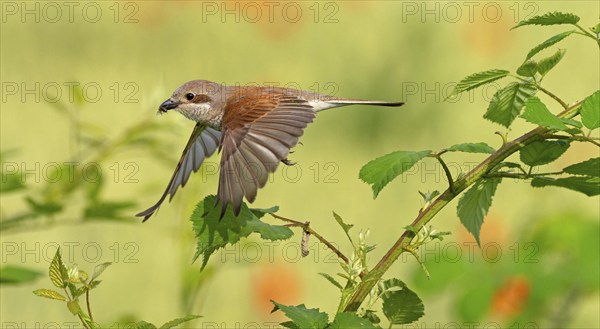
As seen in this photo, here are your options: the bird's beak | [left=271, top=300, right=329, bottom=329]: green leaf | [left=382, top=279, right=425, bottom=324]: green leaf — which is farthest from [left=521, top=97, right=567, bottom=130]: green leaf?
the bird's beak

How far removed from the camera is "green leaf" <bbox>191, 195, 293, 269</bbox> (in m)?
1.91

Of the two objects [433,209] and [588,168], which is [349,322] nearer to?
[433,209]

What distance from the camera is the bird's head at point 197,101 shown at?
3.23 metres

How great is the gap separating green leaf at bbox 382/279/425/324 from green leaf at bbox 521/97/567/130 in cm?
42

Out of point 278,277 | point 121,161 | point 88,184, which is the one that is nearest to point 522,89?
point 88,184

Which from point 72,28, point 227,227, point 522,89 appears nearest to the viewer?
point 227,227

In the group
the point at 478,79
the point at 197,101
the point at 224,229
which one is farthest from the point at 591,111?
the point at 197,101

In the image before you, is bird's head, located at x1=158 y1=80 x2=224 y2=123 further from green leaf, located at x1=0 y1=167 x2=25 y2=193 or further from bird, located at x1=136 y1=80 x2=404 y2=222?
green leaf, located at x1=0 y1=167 x2=25 y2=193

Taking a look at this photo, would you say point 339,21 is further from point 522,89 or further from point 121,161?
point 522,89

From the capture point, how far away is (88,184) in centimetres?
331

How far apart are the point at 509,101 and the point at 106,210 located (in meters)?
1.56

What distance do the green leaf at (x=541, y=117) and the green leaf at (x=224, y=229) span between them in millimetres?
508

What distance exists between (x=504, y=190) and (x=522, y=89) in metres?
5.89

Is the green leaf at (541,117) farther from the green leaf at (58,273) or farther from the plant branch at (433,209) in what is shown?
the green leaf at (58,273)
